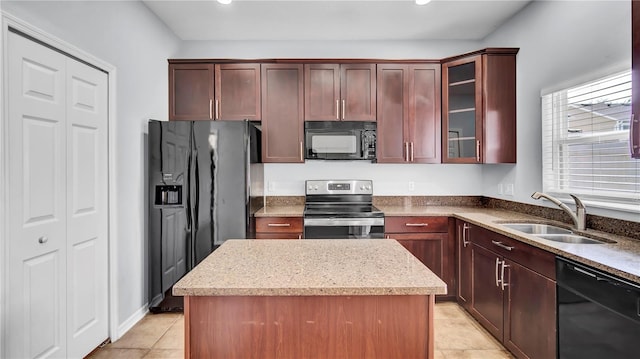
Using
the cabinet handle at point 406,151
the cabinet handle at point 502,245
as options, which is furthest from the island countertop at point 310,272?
the cabinet handle at point 406,151

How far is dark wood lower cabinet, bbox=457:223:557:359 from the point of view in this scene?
184 cm

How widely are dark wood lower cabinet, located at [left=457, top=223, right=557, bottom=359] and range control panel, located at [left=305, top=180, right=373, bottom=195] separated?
119 cm

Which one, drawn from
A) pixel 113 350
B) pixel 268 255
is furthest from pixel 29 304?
pixel 268 255

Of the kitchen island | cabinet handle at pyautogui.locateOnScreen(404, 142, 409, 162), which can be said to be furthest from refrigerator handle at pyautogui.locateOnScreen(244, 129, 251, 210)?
the kitchen island

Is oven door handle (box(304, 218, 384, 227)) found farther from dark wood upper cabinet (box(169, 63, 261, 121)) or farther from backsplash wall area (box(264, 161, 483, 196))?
dark wood upper cabinet (box(169, 63, 261, 121))

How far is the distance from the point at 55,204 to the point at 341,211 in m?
2.23

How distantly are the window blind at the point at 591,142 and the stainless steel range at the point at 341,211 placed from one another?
146 cm

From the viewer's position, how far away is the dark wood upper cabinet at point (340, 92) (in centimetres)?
333

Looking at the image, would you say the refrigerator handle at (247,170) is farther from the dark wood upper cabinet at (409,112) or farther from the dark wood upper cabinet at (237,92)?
the dark wood upper cabinet at (409,112)

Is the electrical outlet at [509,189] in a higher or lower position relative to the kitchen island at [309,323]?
higher

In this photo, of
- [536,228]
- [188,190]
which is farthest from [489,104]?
[188,190]

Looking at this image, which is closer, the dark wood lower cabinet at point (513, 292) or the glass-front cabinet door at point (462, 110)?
the dark wood lower cabinet at point (513, 292)

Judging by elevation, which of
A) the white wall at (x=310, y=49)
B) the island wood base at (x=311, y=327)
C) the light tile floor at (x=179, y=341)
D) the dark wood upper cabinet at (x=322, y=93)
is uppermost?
the white wall at (x=310, y=49)

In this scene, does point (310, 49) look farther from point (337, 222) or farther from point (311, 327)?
point (311, 327)
